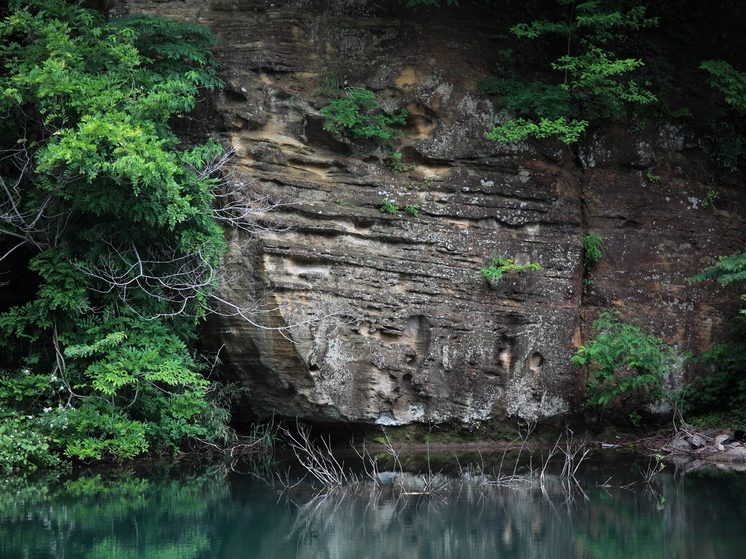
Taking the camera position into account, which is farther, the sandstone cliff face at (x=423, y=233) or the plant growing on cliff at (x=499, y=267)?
the plant growing on cliff at (x=499, y=267)

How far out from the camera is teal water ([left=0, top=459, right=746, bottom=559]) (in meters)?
6.57

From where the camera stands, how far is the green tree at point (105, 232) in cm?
979

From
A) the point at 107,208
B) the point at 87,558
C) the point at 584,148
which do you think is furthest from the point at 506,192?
the point at 87,558

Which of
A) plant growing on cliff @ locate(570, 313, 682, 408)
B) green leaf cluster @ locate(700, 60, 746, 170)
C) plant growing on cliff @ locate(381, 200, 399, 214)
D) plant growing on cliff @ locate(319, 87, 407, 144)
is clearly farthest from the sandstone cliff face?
green leaf cluster @ locate(700, 60, 746, 170)

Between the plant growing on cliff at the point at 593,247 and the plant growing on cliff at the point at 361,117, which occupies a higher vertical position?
the plant growing on cliff at the point at 361,117

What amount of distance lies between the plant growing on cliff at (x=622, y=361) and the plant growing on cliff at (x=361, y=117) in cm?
440

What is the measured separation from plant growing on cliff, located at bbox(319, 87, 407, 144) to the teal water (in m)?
5.22

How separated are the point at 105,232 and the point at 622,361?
7.73 meters

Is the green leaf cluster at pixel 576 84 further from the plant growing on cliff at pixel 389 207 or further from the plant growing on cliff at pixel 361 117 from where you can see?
the plant growing on cliff at pixel 389 207

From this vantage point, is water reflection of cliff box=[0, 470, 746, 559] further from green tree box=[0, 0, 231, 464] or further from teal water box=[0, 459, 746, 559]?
green tree box=[0, 0, 231, 464]

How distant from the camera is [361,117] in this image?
38.8ft

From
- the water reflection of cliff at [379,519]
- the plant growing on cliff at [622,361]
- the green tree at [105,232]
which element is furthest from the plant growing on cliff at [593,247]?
the green tree at [105,232]

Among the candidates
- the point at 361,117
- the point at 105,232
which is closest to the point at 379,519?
the point at 105,232

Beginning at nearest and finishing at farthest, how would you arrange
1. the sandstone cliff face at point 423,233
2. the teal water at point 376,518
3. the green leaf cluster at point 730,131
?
the teal water at point 376,518, the sandstone cliff face at point 423,233, the green leaf cluster at point 730,131
